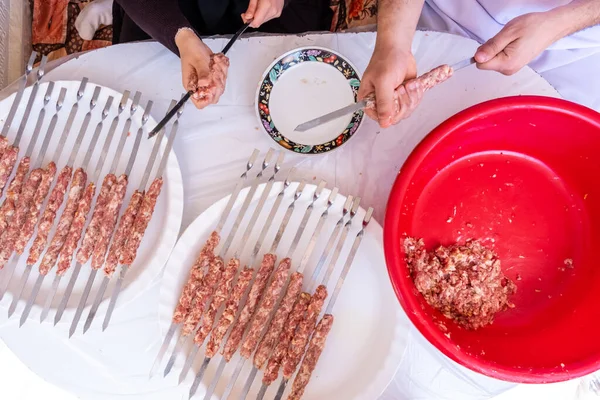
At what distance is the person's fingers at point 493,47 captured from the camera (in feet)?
2.96

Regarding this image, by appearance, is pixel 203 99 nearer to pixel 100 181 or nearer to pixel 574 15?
pixel 100 181

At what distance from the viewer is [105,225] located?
101cm

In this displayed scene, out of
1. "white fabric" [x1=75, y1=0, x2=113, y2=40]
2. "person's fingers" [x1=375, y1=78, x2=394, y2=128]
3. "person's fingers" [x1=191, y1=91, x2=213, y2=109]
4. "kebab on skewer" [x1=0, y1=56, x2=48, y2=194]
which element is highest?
"white fabric" [x1=75, y1=0, x2=113, y2=40]

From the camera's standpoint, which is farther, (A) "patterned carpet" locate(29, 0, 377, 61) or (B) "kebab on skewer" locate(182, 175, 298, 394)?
(A) "patterned carpet" locate(29, 0, 377, 61)

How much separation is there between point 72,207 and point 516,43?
40.0 inches

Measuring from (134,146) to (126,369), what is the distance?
20.1 inches

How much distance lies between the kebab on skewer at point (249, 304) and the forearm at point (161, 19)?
0.43m

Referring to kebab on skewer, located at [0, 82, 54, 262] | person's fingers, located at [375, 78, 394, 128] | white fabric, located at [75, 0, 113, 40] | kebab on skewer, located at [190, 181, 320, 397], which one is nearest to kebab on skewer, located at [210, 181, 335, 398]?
kebab on skewer, located at [190, 181, 320, 397]

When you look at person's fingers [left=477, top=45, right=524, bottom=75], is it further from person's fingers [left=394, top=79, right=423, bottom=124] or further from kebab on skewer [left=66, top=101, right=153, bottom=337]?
kebab on skewer [left=66, top=101, right=153, bottom=337]

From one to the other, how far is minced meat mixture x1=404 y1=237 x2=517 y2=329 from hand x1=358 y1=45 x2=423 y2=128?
28cm

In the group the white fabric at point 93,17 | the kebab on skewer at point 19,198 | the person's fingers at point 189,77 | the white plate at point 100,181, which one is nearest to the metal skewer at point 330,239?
the white plate at point 100,181

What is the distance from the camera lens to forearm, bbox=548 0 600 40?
3.18 ft

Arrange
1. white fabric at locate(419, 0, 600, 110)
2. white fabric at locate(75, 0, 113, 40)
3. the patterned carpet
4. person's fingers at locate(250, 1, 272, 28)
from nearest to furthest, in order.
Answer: person's fingers at locate(250, 1, 272, 28) → white fabric at locate(419, 0, 600, 110) → white fabric at locate(75, 0, 113, 40) → the patterned carpet

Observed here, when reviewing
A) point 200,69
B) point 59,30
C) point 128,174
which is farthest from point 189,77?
point 59,30
